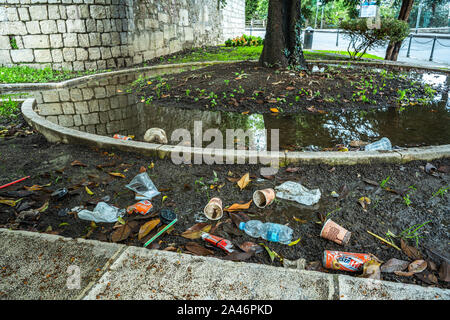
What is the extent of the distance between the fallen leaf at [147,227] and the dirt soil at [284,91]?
3.18m

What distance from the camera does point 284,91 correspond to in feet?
17.7

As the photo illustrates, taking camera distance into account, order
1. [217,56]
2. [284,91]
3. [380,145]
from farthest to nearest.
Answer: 1. [217,56]
2. [284,91]
3. [380,145]

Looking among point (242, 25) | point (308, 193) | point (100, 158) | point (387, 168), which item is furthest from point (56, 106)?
point (242, 25)

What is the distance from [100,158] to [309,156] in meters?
2.37

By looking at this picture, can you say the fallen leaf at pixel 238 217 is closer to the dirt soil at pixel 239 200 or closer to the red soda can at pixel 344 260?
the dirt soil at pixel 239 200

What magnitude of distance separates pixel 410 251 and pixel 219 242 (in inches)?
50.8

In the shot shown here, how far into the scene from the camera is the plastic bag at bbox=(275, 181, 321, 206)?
2.48 m

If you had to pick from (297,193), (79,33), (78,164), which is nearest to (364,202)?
(297,193)

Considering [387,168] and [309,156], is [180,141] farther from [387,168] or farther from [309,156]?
[387,168]

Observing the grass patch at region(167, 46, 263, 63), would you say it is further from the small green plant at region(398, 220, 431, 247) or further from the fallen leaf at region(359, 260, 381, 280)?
the fallen leaf at region(359, 260, 381, 280)

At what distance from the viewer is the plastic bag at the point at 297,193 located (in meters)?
2.48

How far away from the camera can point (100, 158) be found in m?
3.31

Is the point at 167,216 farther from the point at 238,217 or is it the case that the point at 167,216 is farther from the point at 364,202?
the point at 364,202

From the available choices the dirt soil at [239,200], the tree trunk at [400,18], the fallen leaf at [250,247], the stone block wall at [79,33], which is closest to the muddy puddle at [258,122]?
the dirt soil at [239,200]
